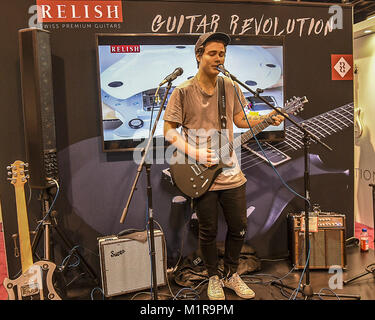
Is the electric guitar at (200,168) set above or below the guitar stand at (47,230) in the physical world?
above

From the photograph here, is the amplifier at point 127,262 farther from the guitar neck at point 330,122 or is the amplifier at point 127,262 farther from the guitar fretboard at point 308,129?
the guitar neck at point 330,122

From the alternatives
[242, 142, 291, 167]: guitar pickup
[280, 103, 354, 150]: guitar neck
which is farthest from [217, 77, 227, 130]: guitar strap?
[280, 103, 354, 150]: guitar neck

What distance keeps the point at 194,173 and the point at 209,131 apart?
294 millimetres

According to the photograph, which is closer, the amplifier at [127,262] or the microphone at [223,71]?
the microphone at [223,71]

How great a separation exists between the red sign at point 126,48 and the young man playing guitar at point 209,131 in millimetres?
671

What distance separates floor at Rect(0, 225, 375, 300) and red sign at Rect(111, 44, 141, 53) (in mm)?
1841

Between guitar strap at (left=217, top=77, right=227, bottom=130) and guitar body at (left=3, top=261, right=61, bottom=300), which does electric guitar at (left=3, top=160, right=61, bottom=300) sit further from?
guitar strap at (left=217, top=77, right=227, bottom=130)

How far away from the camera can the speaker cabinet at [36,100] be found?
2.30m

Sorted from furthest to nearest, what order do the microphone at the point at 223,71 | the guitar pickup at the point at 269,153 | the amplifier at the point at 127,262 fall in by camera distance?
the guitar pickup at the point at 269,153 → the amplifier at the point at 127,262 → the microphone at the point at 223,71

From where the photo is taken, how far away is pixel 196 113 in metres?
2.26

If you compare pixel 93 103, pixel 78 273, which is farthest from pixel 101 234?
pixel 93 103

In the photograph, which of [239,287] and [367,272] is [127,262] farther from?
[367,272]

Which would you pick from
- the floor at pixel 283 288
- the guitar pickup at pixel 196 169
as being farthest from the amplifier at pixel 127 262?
the guitar pickup at pixel 196 169

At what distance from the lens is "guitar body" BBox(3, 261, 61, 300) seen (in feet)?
7.06
